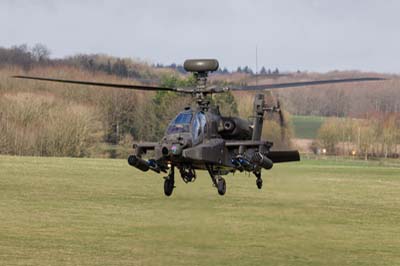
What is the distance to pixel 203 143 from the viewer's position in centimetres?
3703

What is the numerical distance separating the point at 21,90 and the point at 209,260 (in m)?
121

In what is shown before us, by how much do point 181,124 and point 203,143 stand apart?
1168 millimetres

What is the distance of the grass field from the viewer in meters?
58.8

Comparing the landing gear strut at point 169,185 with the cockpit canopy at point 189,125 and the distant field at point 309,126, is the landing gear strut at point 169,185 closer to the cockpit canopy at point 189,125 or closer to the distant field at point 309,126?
the cockpit canopy at point 189,125

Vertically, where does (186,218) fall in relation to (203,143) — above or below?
below

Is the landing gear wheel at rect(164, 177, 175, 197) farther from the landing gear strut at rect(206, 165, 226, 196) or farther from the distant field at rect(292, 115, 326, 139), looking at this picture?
the distant field at rect(292, 115, 326, 139)

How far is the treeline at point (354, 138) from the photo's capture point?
186 meters

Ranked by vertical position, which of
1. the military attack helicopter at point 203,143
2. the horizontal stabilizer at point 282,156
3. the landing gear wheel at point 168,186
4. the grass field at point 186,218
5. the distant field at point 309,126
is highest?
the military attack helicopter at point 203,143

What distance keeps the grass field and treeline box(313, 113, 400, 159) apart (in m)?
36.3

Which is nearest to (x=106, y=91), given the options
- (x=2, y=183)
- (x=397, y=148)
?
(x=2, y=183)

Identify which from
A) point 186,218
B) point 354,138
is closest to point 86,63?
point 354,138

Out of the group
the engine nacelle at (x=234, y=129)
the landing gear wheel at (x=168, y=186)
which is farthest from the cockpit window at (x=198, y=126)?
the landing gear wheel at (x=168, y=186)

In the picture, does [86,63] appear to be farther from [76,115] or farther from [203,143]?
[203,143]

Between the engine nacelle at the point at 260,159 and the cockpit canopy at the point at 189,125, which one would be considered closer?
the cockpit canopy at the point at 189,125
